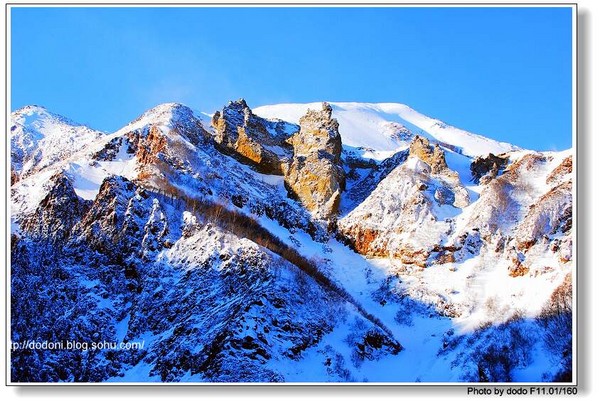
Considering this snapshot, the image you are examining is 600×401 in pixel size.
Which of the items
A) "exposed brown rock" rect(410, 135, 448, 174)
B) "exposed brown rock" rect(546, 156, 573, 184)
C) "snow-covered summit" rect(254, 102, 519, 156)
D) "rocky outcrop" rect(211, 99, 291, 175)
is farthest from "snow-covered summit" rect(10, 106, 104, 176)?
"exposed brown rock" rect(546, 156, 573, 184)

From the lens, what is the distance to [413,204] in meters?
81.0

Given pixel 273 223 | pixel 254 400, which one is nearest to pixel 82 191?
pixel 273 223

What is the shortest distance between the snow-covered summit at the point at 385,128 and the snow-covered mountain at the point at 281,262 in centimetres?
4498

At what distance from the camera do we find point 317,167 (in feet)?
308

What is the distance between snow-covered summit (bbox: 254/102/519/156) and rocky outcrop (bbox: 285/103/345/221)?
1220 inches

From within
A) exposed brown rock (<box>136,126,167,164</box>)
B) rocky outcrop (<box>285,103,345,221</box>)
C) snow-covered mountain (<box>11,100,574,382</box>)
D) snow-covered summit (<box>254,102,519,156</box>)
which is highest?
snow-covered summit (<box>254,102,519,156</box>)

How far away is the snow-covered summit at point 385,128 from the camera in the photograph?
475 feet

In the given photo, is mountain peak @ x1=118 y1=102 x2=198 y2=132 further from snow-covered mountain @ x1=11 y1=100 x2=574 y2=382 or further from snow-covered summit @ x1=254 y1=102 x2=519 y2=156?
snow-covered summit @ x1=254 y1=102 x2=519 y2=156

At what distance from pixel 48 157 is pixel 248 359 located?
56.4 meters

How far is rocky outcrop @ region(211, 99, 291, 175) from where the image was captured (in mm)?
99250

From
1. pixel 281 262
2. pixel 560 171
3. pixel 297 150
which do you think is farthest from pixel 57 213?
pixel 560 171

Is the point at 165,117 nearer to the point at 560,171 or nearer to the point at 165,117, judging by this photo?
the point at 165,117

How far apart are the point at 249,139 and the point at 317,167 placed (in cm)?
1190

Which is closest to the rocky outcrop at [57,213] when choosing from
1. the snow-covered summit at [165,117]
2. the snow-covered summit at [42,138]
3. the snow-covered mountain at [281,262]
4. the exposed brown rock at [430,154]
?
the snow-covered mountain at [281,262]
